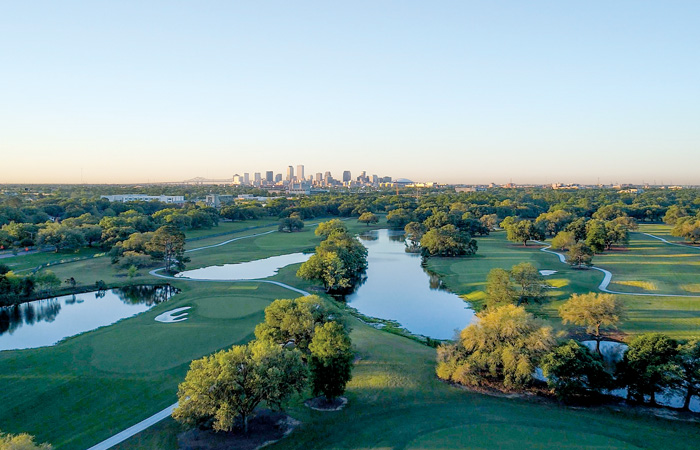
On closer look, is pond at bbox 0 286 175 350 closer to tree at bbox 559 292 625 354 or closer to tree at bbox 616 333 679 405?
tree at bbox 559 292 625 354

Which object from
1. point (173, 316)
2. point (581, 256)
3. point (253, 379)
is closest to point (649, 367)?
point (253, 379)

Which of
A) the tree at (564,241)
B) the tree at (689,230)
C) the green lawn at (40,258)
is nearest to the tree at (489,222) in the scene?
the tree at (564,241)

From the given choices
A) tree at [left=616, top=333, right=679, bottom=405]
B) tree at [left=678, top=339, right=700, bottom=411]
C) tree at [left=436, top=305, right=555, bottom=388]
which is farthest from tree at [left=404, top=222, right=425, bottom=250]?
tree at [left=678, top=339, right=700, bottom=411]

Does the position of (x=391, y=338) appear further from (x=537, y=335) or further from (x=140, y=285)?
(x=140, y=285)

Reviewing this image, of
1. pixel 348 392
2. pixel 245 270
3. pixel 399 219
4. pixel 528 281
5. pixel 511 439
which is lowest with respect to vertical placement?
pixel 245 270

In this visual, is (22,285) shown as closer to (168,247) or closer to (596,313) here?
(168,247)
